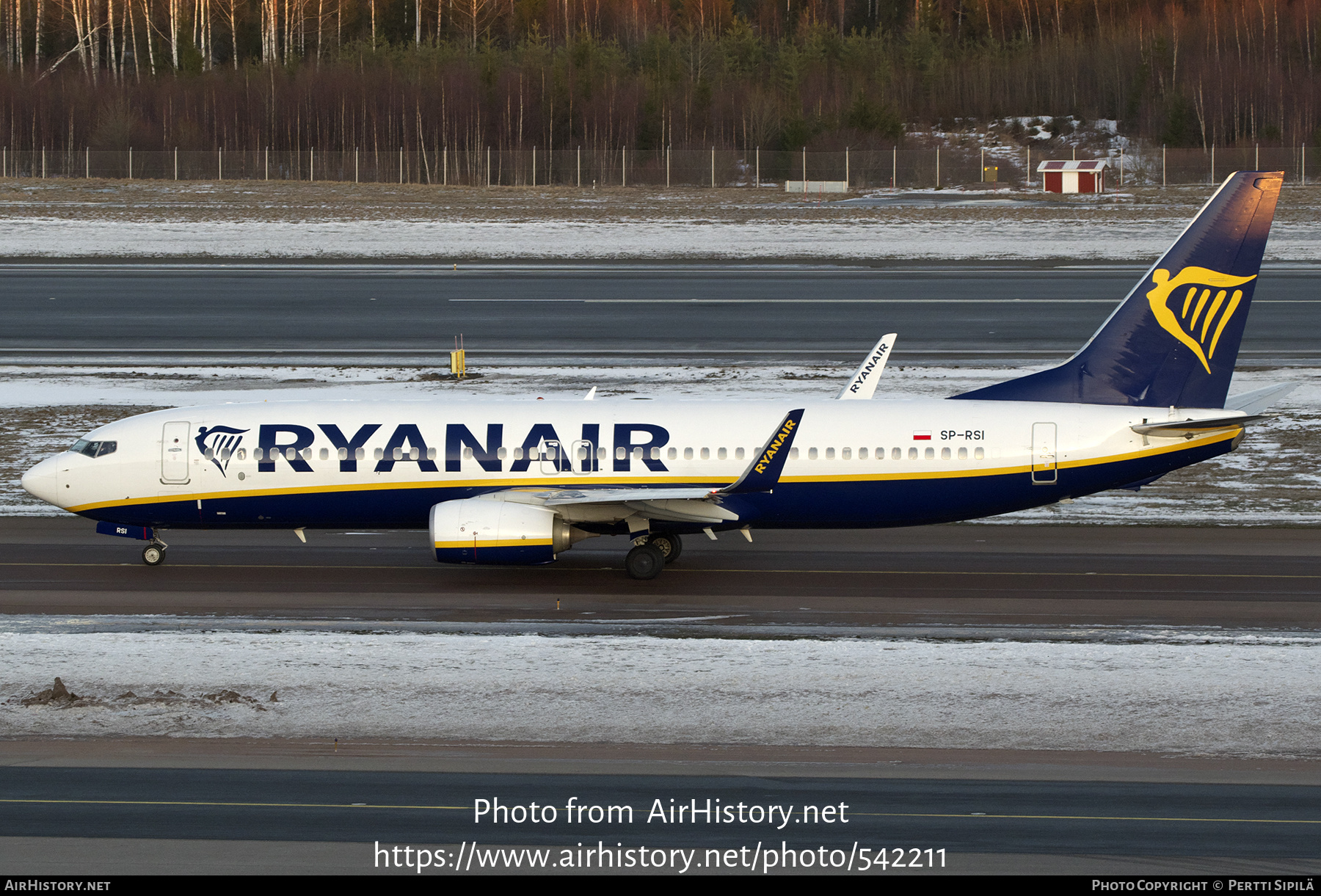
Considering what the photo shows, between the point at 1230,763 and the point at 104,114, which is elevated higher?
the point at 104,114

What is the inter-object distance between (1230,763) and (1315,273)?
58.6m

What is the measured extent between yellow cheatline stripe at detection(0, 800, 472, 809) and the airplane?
11.9 metres

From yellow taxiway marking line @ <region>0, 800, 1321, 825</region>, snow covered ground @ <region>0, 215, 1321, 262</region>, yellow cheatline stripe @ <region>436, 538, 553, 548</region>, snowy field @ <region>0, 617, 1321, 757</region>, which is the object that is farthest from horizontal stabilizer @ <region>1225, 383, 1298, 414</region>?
snow covered ground @ <region>0, 215, 1321, 262</region>

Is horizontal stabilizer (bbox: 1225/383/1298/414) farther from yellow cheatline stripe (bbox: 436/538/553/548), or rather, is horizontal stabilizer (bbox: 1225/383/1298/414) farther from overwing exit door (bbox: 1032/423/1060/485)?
yellow cheatline stripe (bbox: 436/538/553/548)

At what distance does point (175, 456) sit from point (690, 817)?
1709cm

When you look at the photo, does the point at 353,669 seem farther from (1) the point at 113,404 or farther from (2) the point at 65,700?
(1) the point at 113,404

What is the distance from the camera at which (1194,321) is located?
29188mm

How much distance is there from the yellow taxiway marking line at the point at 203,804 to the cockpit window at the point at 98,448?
14.0 metres

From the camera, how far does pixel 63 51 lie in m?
Result: 171

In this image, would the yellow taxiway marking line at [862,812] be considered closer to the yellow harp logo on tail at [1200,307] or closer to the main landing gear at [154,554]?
the main landing gear at [154,554]

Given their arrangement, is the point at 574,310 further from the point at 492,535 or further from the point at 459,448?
the point at 492,535

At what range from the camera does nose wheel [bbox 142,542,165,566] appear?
29.9 metres

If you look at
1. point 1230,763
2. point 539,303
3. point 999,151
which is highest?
point 999,151

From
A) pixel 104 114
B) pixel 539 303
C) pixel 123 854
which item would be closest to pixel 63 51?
pixel 104 114
